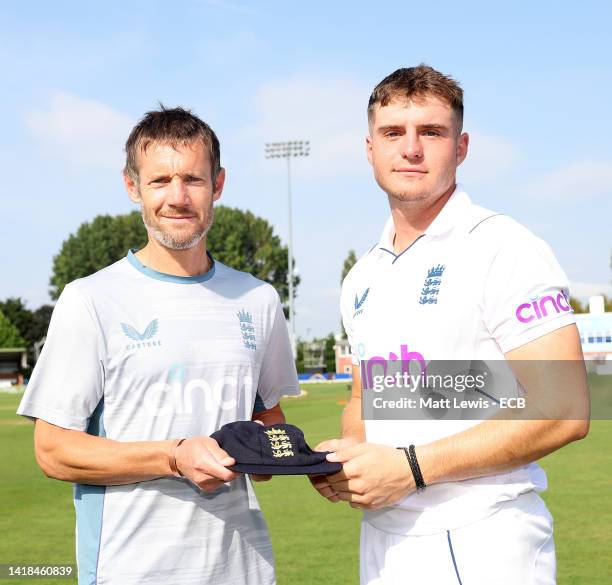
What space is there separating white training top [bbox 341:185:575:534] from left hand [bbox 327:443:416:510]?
0.14 metres

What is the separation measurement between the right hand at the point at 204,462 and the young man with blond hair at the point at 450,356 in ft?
1.32

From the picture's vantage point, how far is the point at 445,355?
3.16 metres

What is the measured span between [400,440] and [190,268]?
1.20m

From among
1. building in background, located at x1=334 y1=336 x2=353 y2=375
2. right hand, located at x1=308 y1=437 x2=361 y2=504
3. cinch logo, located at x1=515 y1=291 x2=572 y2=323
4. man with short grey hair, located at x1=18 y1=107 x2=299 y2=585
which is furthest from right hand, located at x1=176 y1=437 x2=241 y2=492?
building in background, located at x1=334 y1=336 x2=353 y2=375

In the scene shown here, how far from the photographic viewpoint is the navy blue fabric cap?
9.95ft

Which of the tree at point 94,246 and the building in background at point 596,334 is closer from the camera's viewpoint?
the building in background at point 596,334

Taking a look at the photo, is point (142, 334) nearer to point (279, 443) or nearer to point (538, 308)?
point (279, 443)

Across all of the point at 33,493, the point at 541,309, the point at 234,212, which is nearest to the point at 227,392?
the point at 541,309

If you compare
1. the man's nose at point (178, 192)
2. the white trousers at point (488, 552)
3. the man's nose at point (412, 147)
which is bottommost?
the white trousers at point (488, 552)

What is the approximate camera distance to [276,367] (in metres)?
3.95

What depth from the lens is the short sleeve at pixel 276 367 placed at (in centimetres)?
391

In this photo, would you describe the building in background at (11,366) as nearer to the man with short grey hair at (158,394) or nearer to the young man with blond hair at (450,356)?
the man with short grey hair at (158,394)

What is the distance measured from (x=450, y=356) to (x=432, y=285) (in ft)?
0.93

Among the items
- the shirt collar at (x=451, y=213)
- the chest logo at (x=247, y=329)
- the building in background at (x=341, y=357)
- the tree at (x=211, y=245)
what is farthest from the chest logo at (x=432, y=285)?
the building in background at (x=341, y=357)
